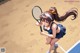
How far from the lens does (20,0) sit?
Result: 9.09 meters

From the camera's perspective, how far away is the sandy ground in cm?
659

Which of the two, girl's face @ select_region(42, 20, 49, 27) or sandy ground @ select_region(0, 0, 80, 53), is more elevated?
girl's face @ select_region(42, 20, 49, 27)

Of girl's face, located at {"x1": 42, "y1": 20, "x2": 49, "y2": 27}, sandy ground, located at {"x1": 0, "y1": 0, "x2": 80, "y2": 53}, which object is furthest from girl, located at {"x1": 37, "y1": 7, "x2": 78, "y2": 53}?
sandy ground, located at {"x1": 0, "y1": 0, "x2": 80, "y2": 53}

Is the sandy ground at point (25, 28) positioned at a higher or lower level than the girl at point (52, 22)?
lower

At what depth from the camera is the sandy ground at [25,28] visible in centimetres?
659

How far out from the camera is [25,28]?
7406mm

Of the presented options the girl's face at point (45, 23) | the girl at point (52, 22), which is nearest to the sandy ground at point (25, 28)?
the girl at point (52, 22)

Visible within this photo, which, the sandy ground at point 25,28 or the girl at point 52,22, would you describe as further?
the sandy ground at point 25,28

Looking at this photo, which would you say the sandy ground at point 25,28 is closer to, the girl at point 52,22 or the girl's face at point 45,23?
the girl at point 52,22

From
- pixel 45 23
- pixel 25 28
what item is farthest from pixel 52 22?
pixel 25 28

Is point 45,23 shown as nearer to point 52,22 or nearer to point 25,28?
point 52,22

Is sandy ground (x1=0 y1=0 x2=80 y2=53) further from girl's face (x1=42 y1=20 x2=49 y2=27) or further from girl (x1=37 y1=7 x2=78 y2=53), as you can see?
girl's face (x1=42 y1=20 x2=49 y2=27)

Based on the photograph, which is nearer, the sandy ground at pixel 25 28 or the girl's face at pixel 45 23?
the girl's face at pixel 45 23

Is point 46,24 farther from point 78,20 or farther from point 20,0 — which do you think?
point 20,0
